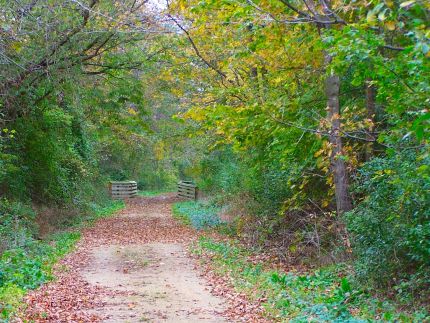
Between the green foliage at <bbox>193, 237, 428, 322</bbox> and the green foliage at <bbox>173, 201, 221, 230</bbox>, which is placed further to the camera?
the green foliage at <bbox>173, 201, 221, 230</bbox>

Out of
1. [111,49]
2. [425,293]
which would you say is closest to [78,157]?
[111,49]

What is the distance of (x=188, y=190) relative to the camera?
3841 cm

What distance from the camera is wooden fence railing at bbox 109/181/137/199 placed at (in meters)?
39.1

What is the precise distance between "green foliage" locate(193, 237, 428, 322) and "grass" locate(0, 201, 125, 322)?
3741 mm

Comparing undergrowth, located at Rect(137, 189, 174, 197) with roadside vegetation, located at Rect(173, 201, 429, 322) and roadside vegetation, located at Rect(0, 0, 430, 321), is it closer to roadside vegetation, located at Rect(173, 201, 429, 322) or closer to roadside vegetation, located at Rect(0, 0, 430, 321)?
roadside vegetation, located at Rect(0, 0, 430, 321)

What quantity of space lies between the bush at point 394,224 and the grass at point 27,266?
5.53 m

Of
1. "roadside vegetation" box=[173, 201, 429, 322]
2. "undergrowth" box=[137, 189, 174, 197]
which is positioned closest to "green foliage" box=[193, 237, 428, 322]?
"roadside vegetation" box=[173, 201, 429, 322]

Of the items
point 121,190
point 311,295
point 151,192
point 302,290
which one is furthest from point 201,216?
point 151,192

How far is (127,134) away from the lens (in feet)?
83.3

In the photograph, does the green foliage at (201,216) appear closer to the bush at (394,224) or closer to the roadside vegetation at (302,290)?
the roadside vegetation at (302,290)

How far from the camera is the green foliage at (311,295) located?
768 centimetres

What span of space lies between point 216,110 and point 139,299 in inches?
197

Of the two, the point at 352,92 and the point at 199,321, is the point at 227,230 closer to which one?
the point at 352,92

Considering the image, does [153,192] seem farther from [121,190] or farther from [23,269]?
[23,269]
